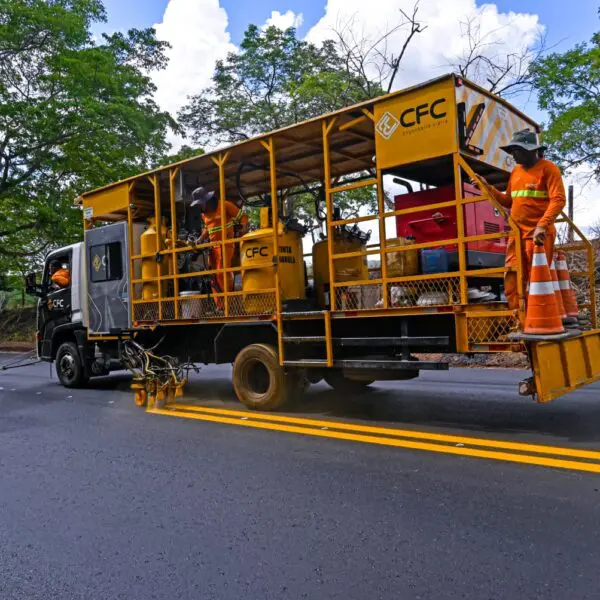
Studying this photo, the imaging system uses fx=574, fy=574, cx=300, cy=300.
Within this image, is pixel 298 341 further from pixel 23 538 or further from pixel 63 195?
pixel 63 195

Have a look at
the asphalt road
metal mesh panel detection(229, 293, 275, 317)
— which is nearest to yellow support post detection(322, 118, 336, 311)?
metal mesh panel detection(229, 293, 275, 317)

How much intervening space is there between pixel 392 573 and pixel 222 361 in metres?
5.00

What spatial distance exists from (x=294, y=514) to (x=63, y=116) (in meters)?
16.1

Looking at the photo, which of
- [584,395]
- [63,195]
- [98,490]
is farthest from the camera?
[63,195]

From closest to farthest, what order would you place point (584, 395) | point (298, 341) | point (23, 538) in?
point (23, 538)
point (298, 341)
point (584, 395)

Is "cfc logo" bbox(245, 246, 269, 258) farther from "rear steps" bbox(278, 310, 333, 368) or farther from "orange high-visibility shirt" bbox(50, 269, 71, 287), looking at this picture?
"orange high-visibility shirt" bbox(50, 269, 71, 287)

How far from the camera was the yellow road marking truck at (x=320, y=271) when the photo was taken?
17.6ft

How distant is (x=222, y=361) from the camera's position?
7.51m

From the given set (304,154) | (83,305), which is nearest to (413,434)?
(304,154)

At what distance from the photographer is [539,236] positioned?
4.77 m

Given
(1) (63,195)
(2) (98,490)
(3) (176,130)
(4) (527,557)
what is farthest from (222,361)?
(3) (176,130)

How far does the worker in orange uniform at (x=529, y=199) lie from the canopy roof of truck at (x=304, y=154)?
2.85ft

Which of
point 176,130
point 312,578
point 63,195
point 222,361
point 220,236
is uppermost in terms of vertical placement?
point 176,130

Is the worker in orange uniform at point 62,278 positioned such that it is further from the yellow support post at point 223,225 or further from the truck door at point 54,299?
the yellow support post at point 223,225
